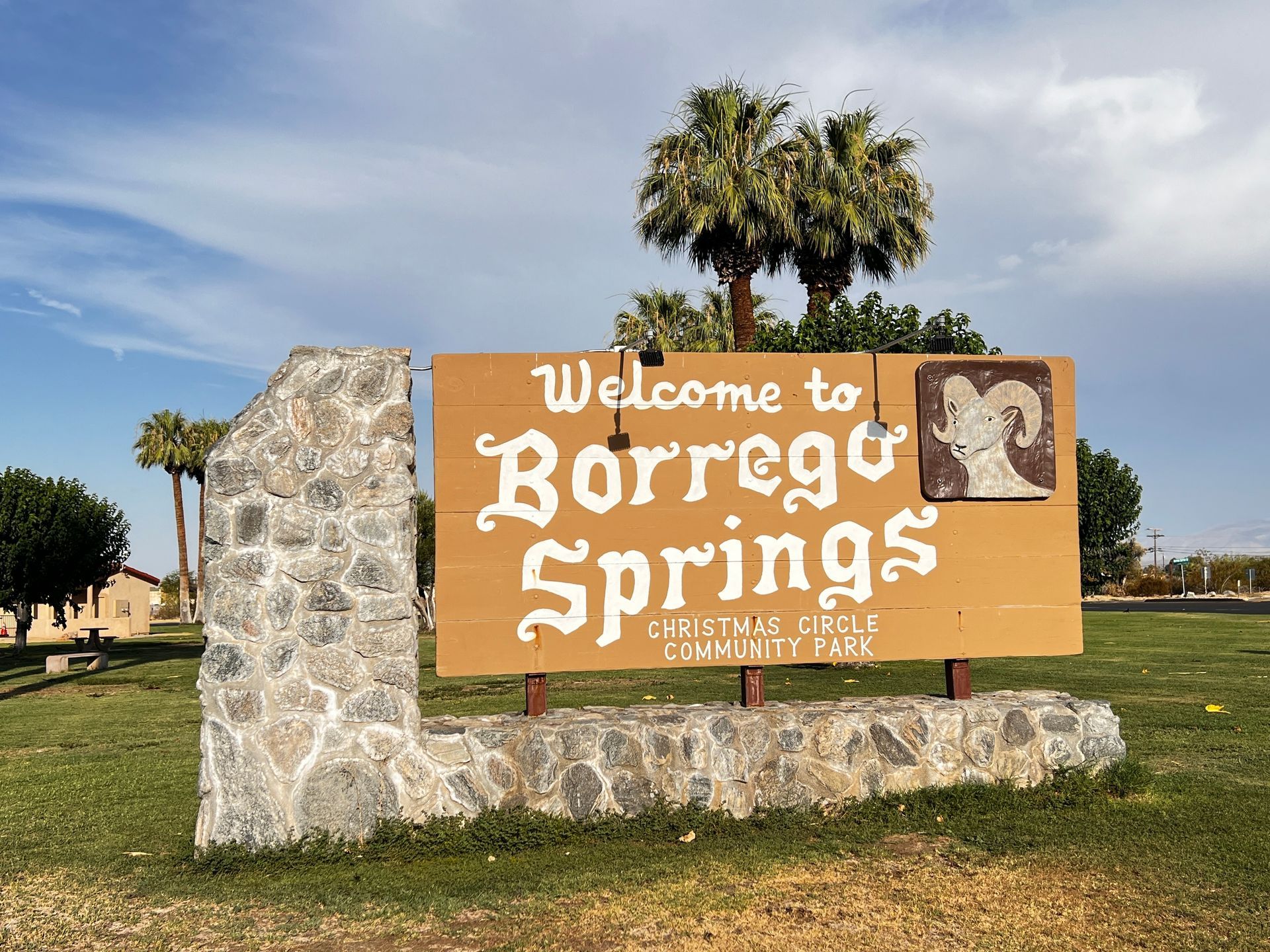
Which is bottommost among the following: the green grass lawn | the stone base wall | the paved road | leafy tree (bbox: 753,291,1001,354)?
the paved road

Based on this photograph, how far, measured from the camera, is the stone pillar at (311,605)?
20.7 ft

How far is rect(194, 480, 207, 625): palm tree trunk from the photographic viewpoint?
6.54m

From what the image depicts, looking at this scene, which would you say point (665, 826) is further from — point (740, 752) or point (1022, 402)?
point (1022, 402)

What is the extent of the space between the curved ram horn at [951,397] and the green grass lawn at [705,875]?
2.68m

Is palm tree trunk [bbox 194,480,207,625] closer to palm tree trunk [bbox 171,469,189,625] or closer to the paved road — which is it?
palm tree trunk [bbox 171,469,189,625]

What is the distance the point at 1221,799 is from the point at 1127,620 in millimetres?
29964

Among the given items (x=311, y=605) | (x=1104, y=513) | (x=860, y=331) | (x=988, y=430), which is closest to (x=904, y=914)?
(x=988, y=430)

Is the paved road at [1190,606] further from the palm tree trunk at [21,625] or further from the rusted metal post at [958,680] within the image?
the palm tree trunk at [21,625]

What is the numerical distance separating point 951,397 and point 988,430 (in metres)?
0.40

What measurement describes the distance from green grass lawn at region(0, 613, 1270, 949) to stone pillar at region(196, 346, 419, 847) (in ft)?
1.15

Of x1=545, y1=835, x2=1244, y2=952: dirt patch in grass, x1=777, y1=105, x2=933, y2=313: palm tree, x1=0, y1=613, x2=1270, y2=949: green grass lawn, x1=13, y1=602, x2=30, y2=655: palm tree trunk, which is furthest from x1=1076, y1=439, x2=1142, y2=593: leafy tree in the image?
x1=13, y1=602, x2=30, y2=655: palm tree trunk

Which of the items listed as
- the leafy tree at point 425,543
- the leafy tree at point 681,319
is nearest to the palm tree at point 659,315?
the leafy tree at point 681,319

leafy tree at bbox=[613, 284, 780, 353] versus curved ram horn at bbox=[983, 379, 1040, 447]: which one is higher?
leafy tree at bbox=[613, 284, 780, 353]

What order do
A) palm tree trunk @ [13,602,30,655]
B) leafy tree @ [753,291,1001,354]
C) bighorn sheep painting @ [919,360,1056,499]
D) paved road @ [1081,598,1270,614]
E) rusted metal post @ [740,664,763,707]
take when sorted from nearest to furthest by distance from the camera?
rusted metal post @ [740,664,763,707] < bighorn sheep painting @ [919,360,1056,499] < leafy tree @ [753,291,1001,354] < palm tree trunk @ [13,602,30,655] < paved road @ [1081,598,1270,614]
